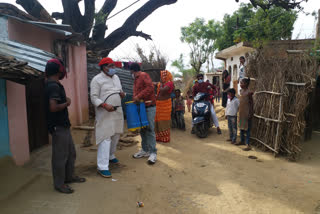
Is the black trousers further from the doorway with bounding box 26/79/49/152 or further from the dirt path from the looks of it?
the doorway with bounding box 26/79/49/152

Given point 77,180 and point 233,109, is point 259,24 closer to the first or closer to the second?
point 233,109

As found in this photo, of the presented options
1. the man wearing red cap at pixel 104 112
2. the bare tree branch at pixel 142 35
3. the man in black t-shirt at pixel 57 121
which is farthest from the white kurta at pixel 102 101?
the bare tree branch at pixel 142 35

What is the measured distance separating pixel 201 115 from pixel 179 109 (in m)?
0.92

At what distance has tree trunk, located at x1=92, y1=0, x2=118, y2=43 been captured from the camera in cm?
1096

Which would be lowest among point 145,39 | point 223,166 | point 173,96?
point 223,166

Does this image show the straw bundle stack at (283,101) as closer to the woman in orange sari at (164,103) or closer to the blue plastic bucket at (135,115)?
the woman in orange sari at (164,103)

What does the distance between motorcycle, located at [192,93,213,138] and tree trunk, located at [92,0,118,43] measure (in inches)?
248

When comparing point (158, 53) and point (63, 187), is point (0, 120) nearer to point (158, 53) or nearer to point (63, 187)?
point (63, 187)

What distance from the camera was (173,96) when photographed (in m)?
7.14

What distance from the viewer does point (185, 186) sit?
3.55 meters

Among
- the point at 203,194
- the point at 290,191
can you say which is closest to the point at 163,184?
the point at 203,194

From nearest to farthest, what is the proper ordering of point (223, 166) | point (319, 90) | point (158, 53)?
point (223, 166) → point (319, 90) → point (158, 53)

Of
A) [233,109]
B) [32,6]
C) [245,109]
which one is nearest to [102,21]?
[32,6]

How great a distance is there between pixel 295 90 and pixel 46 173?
4.66 meters
